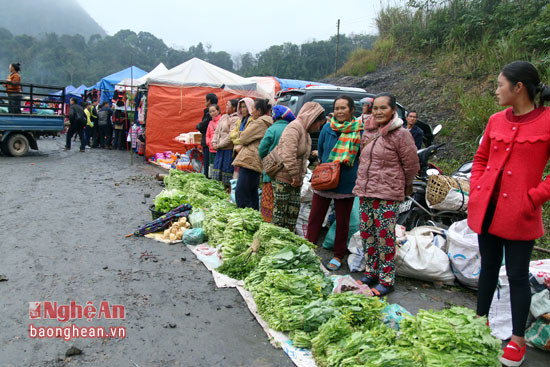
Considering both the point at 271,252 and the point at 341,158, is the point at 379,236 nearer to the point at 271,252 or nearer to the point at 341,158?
the point at 341,158

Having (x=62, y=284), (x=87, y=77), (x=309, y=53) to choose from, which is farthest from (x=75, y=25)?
A: (x=62, y=284)

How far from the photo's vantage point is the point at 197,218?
5668 millimetres

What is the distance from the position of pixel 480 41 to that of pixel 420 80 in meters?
2.13

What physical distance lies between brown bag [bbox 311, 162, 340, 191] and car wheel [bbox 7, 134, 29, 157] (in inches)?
483

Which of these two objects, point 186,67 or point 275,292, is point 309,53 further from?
point 275,292

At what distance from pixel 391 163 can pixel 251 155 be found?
7.68 feet

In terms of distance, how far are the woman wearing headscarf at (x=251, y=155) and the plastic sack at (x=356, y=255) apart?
5.60 feet

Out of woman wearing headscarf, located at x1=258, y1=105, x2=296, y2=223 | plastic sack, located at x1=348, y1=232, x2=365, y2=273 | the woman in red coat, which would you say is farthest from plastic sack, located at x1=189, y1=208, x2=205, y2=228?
the woman in red coat

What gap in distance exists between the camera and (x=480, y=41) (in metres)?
12.4

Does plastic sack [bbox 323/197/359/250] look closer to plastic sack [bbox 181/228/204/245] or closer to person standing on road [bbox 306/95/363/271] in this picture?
person standing on road [bbox 306/95/363/271]

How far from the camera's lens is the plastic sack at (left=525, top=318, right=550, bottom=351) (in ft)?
9.93

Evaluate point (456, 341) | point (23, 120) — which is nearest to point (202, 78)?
point (23, 120)

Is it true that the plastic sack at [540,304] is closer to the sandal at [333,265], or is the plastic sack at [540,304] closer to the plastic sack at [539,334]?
the plastic sack at [539,334]

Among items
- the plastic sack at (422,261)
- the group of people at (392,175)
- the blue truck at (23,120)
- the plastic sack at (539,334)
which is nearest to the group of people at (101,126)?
the blue truck at (23,120)
